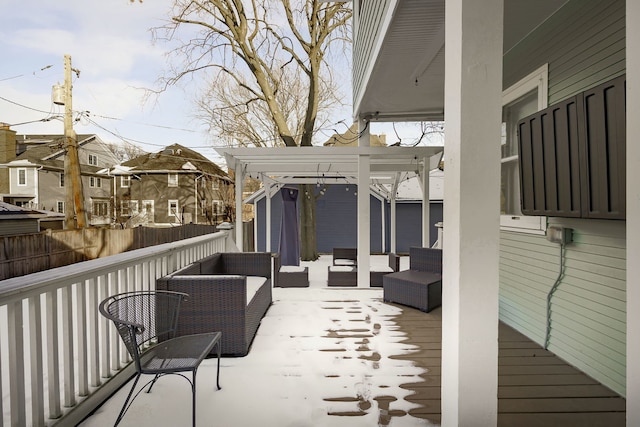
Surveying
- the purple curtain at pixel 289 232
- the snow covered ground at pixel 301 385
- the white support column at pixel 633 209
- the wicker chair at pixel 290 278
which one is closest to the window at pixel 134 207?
the purple curtain at pixel 289 232

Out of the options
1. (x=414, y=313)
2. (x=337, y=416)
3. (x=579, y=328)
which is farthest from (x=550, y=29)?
(x=337, y=416)

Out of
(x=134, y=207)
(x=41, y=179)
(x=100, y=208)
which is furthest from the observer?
(x=100, y=208)

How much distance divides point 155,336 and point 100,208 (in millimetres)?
24722

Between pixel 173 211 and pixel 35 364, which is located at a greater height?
pixel 173 211

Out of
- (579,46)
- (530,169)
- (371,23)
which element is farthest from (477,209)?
(371,23)

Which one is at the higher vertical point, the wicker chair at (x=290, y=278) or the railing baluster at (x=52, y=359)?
the railing baluster at (x=52, y=359)

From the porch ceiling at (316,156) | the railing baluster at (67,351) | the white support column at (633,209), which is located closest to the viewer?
the white support column at (633,209)

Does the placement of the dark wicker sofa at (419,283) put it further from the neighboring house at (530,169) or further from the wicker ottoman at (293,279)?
the wicker ottoman at (293,279)

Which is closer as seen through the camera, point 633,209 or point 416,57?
point 633,209

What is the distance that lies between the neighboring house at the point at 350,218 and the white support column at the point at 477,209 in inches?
491

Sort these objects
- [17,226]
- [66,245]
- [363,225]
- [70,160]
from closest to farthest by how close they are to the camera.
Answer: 1. [363,225]
2. [66,245]
3. [70,160]
4. [17,226]

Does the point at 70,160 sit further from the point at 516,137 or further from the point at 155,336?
the point at 516,137

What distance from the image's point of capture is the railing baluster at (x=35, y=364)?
184 cm

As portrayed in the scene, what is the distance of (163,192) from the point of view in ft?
73.3
